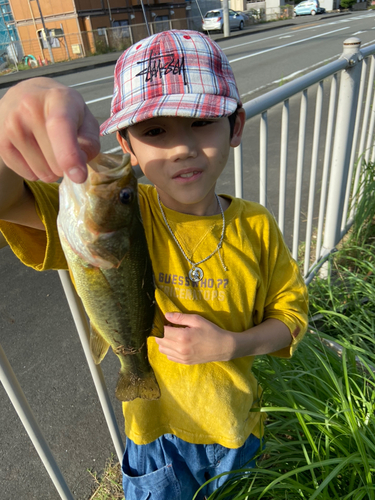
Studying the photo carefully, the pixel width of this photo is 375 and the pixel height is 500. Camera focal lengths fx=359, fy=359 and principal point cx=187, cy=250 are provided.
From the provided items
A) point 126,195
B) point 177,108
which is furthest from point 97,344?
point 177,108

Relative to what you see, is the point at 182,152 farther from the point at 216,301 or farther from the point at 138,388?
the point at 138,388

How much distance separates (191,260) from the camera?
1339mm

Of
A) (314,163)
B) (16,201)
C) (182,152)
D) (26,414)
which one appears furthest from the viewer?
(314,163)

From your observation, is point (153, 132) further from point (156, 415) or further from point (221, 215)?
point (156, 415)

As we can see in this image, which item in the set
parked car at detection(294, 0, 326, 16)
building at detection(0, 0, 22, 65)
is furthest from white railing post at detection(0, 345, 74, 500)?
parked car at detection(294, 0, 326, 16)

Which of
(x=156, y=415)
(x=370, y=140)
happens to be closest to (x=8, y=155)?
(x=156, y=415)

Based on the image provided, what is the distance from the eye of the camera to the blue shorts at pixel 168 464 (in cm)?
150

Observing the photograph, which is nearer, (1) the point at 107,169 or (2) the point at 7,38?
(1) the point at 107,169

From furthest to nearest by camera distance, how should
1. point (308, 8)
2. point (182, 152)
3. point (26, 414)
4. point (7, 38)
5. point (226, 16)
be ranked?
point (308, 8) < point (7, 38) < point (226, 16) < point (26, 414) < point (182, 152)

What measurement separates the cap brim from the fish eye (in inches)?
12.7

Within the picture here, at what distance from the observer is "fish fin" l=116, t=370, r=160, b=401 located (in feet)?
4.16

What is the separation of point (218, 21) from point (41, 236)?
38673mm

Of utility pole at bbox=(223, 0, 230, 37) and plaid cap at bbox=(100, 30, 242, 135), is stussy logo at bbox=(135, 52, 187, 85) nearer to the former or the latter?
plaid cap at bbox=(100, 30, 242, 135)

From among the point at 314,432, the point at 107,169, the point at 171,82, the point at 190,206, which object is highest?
the point at 171,82
